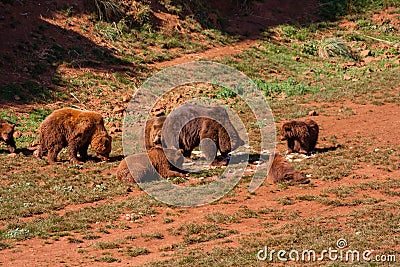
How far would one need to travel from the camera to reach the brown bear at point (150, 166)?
13.8 metres

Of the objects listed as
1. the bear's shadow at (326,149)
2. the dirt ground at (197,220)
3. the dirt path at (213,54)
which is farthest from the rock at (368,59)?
the bear's shadow at (326,149)

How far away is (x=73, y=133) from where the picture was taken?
15.5 meters

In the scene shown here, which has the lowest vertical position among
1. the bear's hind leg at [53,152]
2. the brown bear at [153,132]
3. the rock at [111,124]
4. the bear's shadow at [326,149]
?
the bear's hind leg at [53,152]

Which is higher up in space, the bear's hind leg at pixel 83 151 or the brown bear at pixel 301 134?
the brown bear at pixel 301 134

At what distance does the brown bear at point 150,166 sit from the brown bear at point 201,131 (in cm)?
71

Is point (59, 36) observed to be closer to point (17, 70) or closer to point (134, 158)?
point (17, 70)

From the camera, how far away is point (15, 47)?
1015 inches

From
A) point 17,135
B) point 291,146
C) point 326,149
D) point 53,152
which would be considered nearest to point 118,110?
point 17,135

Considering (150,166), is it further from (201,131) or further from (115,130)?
(115,130)

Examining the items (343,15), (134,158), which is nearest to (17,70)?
(134,158)

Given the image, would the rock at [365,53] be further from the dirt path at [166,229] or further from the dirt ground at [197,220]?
the dirt path at [166,229]

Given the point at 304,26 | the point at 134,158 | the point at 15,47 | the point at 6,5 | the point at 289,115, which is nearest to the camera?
the point at 134,158

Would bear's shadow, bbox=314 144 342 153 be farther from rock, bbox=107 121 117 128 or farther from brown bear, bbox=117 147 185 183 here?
rock, bbox=107 121 117 128

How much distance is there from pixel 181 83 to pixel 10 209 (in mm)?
15329
